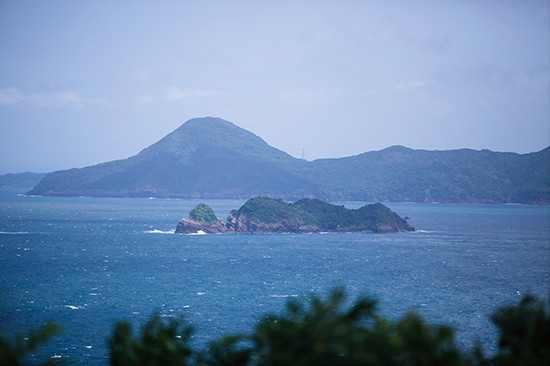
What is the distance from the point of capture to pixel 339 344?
13.0m

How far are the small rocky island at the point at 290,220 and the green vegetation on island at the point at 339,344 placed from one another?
386 feet

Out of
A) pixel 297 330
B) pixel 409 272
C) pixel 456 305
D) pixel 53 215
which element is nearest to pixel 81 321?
pixel 456 305

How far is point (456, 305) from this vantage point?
192 ft

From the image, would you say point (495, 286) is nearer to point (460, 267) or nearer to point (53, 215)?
point (460, 267)

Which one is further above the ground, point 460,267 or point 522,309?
point 522,309

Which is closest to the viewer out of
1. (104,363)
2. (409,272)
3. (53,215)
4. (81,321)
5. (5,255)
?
(104,363)

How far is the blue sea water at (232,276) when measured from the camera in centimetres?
5091

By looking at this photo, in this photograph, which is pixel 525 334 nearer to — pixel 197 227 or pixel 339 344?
pixel 339 344

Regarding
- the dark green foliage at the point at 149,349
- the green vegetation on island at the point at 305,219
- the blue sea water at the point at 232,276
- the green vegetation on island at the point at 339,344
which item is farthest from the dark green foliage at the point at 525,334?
the green vegetation on island at the point at 305,219

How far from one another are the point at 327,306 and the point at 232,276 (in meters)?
64.0

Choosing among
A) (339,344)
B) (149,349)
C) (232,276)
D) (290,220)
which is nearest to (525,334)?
(339,344)

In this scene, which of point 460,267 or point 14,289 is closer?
point 14,289

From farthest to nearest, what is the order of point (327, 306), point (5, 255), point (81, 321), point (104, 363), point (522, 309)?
point (5, 255) → point (81, 321) → point (104, 363) → point (522, 309) → point (327, 306)

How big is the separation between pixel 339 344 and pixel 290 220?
130m
